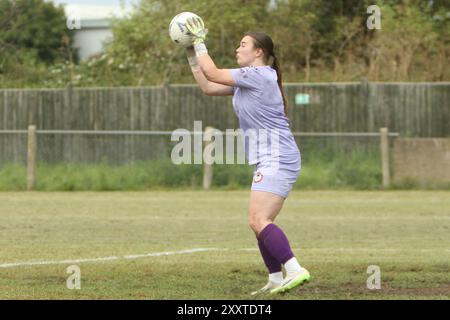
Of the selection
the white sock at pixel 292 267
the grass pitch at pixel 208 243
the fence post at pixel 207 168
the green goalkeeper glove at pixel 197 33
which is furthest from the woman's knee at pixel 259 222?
the fence post at pixel 207 168

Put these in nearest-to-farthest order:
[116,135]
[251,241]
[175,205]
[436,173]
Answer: [251,241] < [175,205] < [436,173] < [116,135]

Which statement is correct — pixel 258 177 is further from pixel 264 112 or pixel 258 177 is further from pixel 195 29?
pixel 195 29

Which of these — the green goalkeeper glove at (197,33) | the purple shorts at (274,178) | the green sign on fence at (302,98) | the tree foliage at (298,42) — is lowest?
the purple shorts at (274,178)

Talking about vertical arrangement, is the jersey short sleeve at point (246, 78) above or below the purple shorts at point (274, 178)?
above

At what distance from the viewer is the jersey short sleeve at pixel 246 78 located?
8.88m

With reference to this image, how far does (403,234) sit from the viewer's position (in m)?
15.9

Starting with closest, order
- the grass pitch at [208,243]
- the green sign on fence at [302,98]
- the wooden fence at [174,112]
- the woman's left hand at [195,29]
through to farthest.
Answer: the woman's left hand at [195,29] < the grass pitch at [208,243] < the wooden fence at [174,112] < the green sign on fence at [302,98]

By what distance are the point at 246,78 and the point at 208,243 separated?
5.83m

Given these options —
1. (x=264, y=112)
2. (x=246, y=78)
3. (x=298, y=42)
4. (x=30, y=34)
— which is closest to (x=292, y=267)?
(x=264, y=112)

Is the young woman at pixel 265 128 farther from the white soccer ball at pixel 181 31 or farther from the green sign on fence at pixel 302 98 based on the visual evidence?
the green sign on fence at pixel 302 98

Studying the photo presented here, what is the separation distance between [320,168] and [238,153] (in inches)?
76.4
